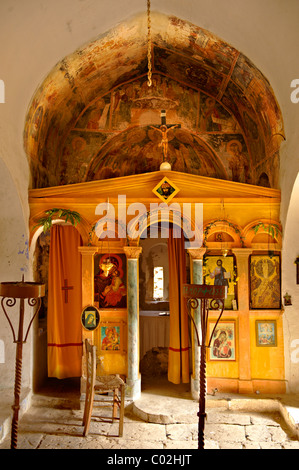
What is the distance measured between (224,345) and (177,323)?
1.12 meters

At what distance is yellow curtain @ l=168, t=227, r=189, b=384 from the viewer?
8211 mm

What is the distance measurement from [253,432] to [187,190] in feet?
14.5

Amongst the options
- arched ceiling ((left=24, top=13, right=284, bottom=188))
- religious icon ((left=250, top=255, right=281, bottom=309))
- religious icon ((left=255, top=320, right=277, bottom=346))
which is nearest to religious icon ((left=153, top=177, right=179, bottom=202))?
arched ceiling ((left=24, top=13, right=284, bottom=188))

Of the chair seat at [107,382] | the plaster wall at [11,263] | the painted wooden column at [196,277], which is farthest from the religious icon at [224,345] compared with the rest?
the plaster wall at [11,263]

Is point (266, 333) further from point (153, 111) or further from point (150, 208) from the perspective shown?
point (153, 111)

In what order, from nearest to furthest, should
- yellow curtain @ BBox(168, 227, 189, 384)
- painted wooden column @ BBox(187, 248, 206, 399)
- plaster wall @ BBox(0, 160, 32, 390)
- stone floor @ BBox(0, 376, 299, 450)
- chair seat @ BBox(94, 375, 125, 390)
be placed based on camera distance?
1. stone floor @ BBox(0, 376, 299, 450)
2. chair seat @ BBox(94, 375, 125, 390)
3. plaster wall @ BBox(0, 160, 32, 390)
4. painted wooden column @ BBox(187, 248, 206, 399)
5. yellow curtain @ BBox(168, 227, 189, 384)

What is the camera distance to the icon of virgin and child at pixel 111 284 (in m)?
7.95

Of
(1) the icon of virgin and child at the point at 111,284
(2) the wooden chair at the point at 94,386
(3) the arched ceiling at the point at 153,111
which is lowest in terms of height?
(2) the wooden chair at the point at 94,386

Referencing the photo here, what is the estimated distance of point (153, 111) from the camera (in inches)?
386

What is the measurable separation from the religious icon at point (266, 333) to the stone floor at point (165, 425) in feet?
3.31

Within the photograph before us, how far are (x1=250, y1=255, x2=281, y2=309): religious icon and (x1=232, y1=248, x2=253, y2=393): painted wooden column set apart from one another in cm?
15

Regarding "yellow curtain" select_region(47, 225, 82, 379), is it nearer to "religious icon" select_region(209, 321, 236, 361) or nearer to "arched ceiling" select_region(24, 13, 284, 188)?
"arched ceiling" select_region(24, 13, 284, 188)

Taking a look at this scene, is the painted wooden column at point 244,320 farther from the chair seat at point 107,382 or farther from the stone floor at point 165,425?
the chair seat at point 107,382

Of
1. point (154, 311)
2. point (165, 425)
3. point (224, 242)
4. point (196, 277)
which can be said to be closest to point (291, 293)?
point (224, 242)
